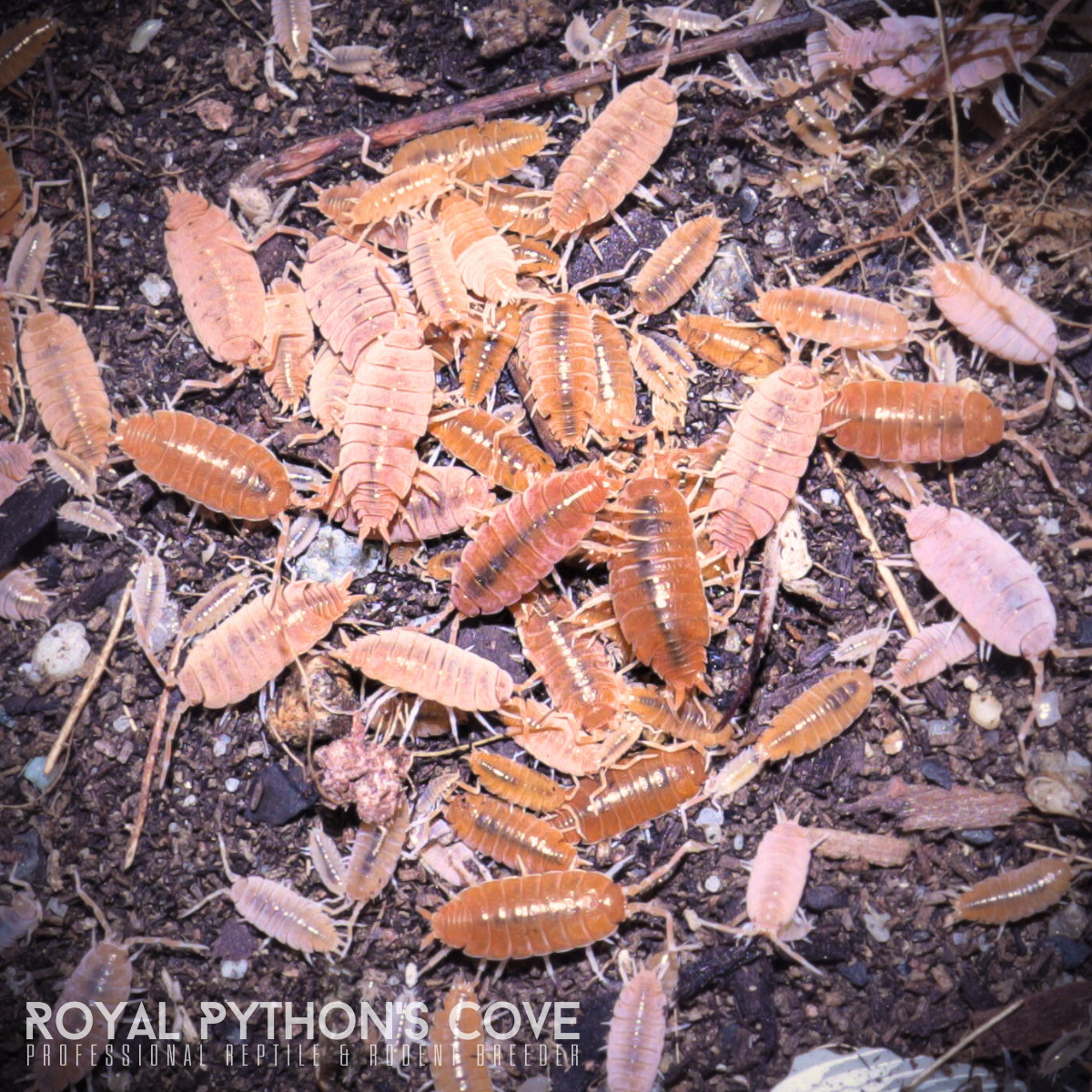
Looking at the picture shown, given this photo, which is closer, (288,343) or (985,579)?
(985,579)

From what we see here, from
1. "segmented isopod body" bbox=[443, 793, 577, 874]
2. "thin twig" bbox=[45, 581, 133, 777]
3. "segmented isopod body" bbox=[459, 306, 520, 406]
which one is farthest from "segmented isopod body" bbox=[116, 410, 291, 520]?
"segmented isopod body" bbox=[443, 793, 577, 874]

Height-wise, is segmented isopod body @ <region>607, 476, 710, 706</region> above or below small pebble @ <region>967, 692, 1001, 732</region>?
above

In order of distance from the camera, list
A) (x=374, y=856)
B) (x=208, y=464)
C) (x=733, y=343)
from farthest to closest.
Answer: (x=733, y=343)
(x=208, y=464)
(x=374, y=856)

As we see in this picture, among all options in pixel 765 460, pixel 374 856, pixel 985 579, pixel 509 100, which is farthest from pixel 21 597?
pixel 985 579

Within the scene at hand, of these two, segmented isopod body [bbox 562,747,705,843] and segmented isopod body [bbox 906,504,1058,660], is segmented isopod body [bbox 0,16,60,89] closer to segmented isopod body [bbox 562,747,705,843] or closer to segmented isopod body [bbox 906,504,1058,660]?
segmented isopod body [bbox 562,747,705,843]

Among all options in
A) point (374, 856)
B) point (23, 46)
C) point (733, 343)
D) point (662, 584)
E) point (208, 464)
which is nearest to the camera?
point (662, 584)

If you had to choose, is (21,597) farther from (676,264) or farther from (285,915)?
(676,264)
